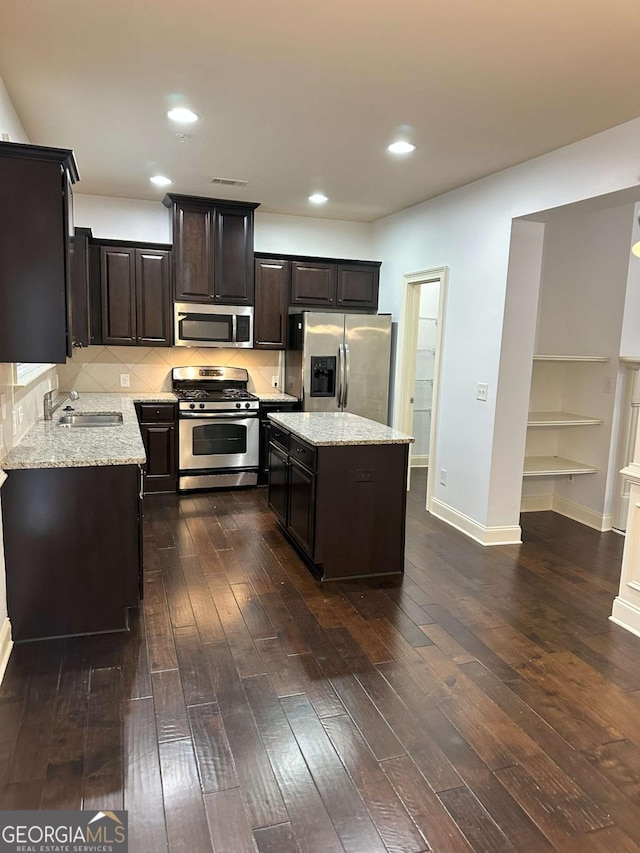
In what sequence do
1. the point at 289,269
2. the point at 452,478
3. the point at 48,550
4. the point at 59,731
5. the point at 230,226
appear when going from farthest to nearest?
the point at 289,269, the point at 230,226, the point at 452,478, the point at 48,550, the point at 59,731

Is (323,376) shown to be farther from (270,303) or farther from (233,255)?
(233,255)

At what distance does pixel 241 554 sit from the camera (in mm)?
4012

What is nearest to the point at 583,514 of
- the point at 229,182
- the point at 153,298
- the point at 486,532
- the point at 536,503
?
the point at 536,503

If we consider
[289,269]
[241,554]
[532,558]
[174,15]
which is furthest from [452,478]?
[174,15]

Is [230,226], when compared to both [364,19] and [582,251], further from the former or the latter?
[364,19]

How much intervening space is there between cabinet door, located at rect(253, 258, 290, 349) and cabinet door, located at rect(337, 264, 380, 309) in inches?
23.1

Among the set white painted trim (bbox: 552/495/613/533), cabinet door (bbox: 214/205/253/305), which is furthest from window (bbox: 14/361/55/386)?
white painted trim (bbox: 552/495/613/533)

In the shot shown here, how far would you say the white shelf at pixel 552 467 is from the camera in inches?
192

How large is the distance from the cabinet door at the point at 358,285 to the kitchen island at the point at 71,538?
3651 millimetres

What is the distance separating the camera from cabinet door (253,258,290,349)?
584 cm

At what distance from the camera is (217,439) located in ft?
18.2

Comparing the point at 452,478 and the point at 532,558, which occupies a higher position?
the point at 452,478

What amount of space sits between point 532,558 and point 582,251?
2.68 m

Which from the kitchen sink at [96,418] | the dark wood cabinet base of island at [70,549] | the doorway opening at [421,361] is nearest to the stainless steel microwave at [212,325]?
the kitchen sink at [96,418]
